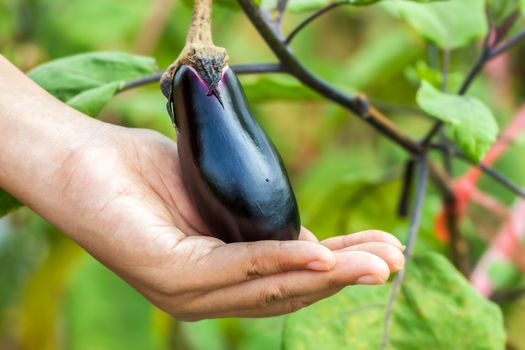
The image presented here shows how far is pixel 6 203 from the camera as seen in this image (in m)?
0.70

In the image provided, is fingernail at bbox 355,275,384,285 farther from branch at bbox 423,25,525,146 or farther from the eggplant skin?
branch at bbox 423,25,525,146

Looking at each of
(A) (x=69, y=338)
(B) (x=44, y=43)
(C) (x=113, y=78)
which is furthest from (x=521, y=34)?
(B) (x=44, y=43)

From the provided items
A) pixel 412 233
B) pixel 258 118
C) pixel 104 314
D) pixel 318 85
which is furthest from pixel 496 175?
pixel 258 118

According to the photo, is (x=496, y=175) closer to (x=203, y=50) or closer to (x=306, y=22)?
(x=306, y=22)

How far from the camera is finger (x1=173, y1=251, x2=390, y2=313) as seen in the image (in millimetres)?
527

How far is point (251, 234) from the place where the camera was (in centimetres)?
59

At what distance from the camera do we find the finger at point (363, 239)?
22.8 inches

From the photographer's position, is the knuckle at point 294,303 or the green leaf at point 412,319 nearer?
the knuckle at point 294,303

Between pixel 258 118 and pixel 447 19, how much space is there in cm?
84

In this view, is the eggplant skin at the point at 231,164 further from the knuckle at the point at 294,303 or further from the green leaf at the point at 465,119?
the green leaf at the point at 465,119

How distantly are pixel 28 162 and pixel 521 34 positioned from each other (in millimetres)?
449

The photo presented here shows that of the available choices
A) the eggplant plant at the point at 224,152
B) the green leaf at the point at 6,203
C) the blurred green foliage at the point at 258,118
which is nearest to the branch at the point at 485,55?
the blurred green foliage at the point at 258,118

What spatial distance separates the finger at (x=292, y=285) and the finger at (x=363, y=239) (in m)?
0.05

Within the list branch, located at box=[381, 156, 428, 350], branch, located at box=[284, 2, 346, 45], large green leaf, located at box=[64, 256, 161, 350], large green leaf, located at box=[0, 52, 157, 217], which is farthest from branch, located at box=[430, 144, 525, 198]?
large green leaf, located at box=[64, 256, 161, 350]
